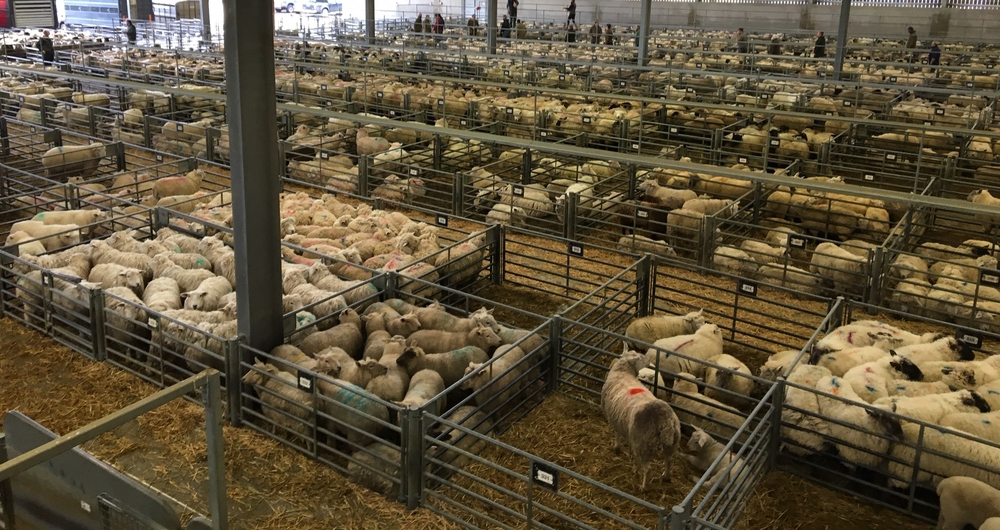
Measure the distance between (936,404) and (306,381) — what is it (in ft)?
14.6

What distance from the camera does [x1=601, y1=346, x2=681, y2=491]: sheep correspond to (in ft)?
18.0

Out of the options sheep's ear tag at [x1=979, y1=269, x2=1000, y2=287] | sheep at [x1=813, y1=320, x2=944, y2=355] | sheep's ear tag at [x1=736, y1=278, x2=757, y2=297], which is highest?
sheep's ear tag at [x1=736, y1=278, x2=757, y2=297]

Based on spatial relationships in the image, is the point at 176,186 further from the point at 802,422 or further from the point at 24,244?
the point at 802,422

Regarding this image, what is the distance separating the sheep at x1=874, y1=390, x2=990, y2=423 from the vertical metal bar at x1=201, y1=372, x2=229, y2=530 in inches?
173

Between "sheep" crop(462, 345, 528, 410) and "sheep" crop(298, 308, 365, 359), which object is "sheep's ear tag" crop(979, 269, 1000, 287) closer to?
"sheep" crop(462, 345, 528, 410)

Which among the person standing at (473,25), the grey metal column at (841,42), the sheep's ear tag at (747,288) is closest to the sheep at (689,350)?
the sheep's ear tag at (747,288)

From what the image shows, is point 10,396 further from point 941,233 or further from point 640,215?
point 941,233

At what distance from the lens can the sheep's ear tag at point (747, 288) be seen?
7547mm

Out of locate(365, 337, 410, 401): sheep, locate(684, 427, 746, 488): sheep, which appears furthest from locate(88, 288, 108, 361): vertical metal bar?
locate(684, 427, 746, 488): sheep

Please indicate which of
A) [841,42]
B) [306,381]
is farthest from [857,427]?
[841,42]

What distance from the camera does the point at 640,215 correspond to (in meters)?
10.6

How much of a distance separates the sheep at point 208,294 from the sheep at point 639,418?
3.69m

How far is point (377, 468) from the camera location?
5863mm

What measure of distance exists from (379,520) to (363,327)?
219 centimetres
